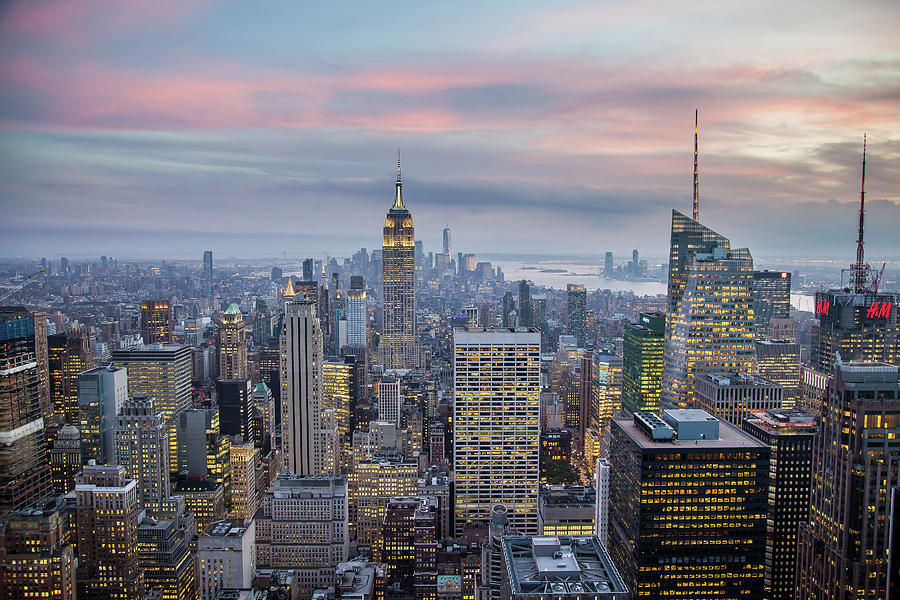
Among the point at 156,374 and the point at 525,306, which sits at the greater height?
the point at 525,306

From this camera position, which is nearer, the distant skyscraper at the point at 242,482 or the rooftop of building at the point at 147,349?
the distant skyscraper at the point at 242,482

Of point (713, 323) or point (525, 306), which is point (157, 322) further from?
point (713, 323)

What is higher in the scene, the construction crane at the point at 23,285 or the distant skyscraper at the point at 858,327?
the construction crane at the point at 23,285

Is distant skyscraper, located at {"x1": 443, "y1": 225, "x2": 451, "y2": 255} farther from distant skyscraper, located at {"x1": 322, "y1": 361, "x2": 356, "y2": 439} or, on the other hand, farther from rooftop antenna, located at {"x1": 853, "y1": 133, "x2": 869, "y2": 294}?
rooftop antenna, located at {"x1": 853, "y1": 133, "x2": 869, "y2": 294}

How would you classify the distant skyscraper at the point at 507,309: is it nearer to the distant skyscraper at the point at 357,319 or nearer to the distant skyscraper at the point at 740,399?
the distant skyscraper at the point at 357,319

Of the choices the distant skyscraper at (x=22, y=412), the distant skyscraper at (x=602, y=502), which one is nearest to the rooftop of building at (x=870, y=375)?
the distant skyscraper at (x=602, y=502)

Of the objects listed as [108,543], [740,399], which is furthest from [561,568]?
[740,399]

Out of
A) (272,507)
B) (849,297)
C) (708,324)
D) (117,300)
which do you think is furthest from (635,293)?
(117,300)

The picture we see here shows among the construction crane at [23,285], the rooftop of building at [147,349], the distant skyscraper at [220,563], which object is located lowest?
the distant skyscraper at [220,563]
